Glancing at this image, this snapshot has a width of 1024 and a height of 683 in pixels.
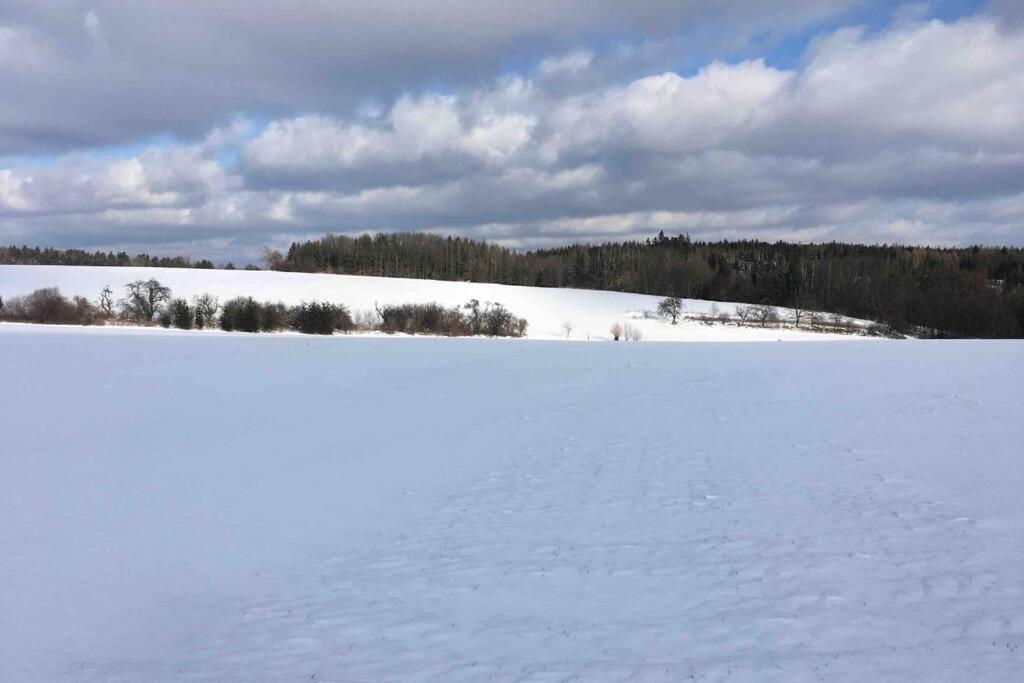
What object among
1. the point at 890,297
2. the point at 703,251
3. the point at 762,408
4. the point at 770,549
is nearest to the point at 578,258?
the point at 703,251

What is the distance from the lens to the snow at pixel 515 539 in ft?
15.9

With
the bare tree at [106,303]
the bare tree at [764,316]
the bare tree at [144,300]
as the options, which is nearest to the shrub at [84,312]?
the bare tree at [106,303]

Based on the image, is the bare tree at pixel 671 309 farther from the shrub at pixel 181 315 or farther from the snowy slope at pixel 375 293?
the shrub at pixel 181 315

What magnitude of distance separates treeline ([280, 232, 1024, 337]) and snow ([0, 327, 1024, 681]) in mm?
66203

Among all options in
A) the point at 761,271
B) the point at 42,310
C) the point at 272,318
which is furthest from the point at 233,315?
the point at 761,271

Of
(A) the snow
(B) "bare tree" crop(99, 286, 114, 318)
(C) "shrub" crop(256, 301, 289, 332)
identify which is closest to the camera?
(A) the snow

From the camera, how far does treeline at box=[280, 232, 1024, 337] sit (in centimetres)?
7638

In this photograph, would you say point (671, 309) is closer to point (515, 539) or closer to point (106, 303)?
point (106, 303)

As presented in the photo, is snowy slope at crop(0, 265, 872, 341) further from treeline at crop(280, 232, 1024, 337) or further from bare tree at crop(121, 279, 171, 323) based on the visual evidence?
treeline at crop(280, 232, 1024, 337)

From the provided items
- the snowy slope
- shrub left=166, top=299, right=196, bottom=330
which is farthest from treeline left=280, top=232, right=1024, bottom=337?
shrub left=166, top=299, right=196, bottom=330

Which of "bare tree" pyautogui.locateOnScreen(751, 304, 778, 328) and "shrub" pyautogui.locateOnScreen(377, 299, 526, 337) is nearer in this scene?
"shrub" pyautogui.locateOnScreen(377, 299, 526, 337)

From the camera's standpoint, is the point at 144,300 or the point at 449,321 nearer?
the point at 144,300

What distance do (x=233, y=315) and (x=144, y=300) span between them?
746cm

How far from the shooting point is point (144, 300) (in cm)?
4603
